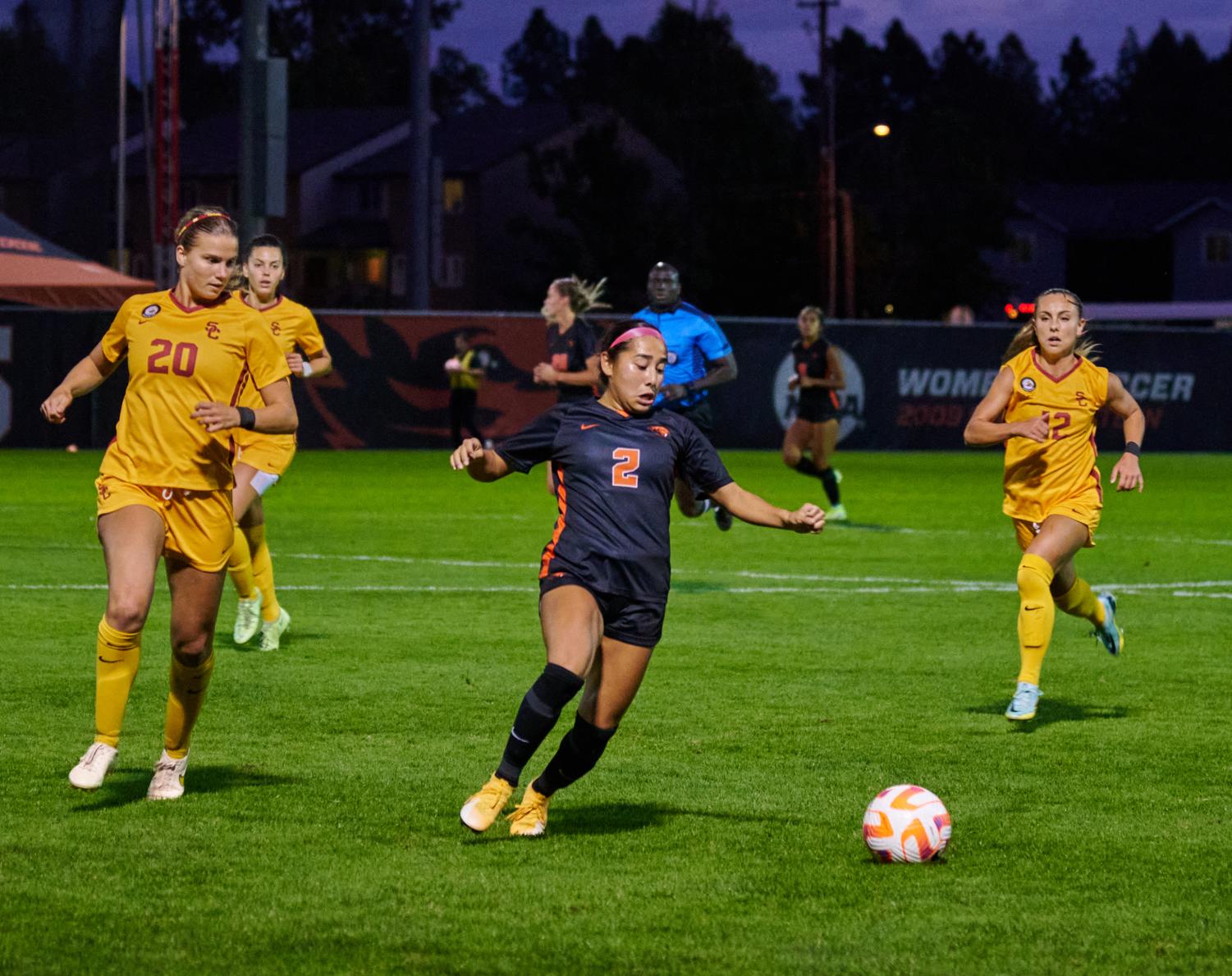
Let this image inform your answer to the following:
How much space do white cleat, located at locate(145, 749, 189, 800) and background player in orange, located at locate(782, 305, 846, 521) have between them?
47.1ft

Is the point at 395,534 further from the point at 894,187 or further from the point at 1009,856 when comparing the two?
the point at 894,187

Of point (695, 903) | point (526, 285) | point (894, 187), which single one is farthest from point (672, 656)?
point (894, 187)

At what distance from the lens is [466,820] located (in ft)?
21.0

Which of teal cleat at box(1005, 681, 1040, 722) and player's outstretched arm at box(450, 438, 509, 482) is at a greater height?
player's outstretched arm at box(450, 438, 509, 482)

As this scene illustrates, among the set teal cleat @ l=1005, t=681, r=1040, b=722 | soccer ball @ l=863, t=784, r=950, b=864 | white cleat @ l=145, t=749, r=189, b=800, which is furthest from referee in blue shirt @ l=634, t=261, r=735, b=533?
soccer ball @ l=863, t=784, r=950, b=864

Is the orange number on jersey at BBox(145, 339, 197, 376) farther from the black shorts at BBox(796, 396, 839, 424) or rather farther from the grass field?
the black shorts at BBox(796, 396, 839, 424)

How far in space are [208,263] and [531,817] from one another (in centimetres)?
221

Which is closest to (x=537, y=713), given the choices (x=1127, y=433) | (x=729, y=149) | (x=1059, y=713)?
(x=1059, y=713)

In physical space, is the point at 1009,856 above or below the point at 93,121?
below

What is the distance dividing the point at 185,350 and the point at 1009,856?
10.7 feet

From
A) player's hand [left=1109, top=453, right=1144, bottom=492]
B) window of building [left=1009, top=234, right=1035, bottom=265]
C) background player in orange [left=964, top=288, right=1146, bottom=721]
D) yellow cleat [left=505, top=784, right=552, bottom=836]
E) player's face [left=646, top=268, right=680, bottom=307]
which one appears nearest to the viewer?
yellow cleat [left=505, top=784, right=552, bottom=836]

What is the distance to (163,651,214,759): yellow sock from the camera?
7051mm

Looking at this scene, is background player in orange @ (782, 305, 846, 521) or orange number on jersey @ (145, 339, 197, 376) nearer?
orange number on jersey @ (145, 339, 197, 376)

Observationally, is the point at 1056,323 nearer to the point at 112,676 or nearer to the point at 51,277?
the point at 112,676
